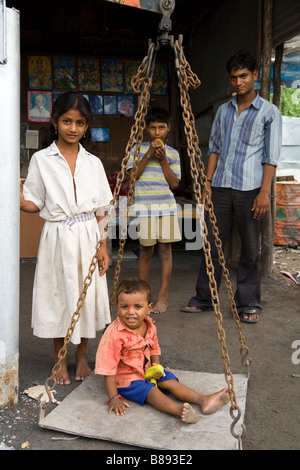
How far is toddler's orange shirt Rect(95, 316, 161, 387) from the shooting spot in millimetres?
2488

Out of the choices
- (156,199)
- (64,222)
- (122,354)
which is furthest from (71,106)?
(156,199)

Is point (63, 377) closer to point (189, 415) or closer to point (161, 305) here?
point (189, 415)

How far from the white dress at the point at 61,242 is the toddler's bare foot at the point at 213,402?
0.79m

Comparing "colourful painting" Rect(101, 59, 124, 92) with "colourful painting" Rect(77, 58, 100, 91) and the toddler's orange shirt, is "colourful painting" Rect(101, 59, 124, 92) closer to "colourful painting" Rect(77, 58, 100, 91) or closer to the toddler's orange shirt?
"colourful painting" Rect(77, 58, 100, 91)

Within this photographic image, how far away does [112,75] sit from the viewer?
755 cm

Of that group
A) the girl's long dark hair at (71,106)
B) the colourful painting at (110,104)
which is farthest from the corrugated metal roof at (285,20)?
the colourful painting at (110,104)

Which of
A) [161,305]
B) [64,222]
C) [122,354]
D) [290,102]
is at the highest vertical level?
[290,102]

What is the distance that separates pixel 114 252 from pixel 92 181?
3777mm

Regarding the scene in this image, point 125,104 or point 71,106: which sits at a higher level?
point 125,104

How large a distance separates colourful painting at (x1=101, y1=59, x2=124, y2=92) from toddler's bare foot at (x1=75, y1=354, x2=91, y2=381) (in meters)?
5.48

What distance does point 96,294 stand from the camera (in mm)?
2908

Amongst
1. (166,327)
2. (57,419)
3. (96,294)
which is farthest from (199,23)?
Result: (57,419)

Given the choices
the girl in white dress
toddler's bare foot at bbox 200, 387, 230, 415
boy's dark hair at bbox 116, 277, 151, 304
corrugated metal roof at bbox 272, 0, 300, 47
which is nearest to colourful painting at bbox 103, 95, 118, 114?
corrugated metal roof at bbox 272, 0, 300, 47

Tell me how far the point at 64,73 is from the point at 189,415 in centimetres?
627
